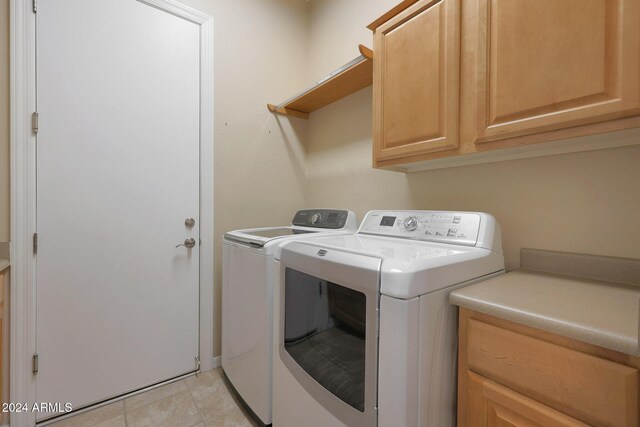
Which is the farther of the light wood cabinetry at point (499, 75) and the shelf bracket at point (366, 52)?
the shelf bracket at point (366, 52)

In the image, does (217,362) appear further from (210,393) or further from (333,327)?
(333,327)

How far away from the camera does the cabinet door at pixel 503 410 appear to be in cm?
70

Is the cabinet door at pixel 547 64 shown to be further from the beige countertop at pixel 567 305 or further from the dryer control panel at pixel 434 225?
the beige countertop at pixel 567 305

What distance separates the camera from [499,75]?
999mm

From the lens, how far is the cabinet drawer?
605 mm

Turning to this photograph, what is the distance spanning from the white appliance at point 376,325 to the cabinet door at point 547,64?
414 mm

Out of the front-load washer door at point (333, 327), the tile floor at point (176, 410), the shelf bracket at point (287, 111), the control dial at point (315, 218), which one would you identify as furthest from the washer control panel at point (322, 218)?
the tile floor at point (176, 410)

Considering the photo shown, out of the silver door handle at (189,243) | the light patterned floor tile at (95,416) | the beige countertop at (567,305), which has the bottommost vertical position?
the light patterned floor tile at (95,416)

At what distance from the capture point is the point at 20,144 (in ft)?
4.54

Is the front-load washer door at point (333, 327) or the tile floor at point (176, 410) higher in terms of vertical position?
the front-load washer door at point (333, 327)

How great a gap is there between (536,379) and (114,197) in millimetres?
2026

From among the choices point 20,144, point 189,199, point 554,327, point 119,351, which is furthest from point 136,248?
point 554,327

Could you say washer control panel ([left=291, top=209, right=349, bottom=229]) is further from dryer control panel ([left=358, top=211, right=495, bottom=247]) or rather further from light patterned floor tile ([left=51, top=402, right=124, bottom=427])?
light patterned floor tile ([left=51, top=402, right=124, bottom=427])

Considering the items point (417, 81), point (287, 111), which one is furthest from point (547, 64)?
point (287, 111)
